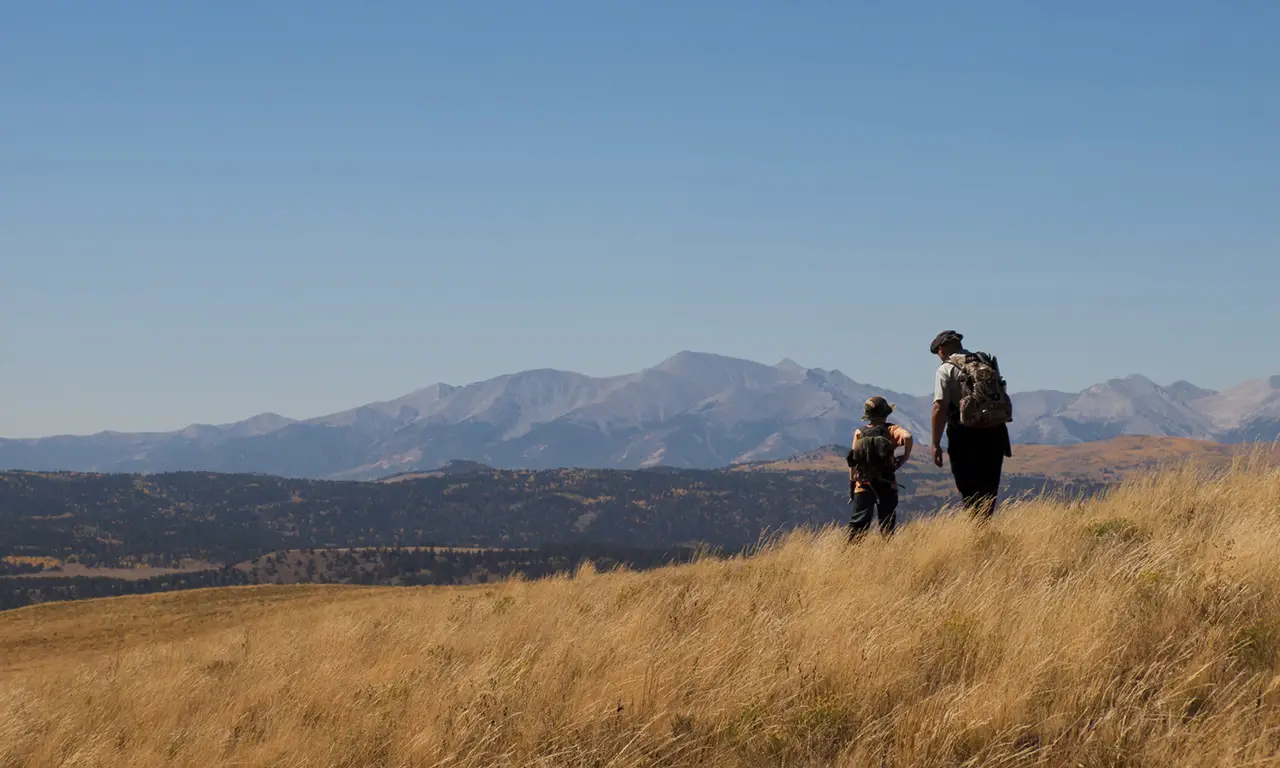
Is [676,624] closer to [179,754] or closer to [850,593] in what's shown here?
[850,593]

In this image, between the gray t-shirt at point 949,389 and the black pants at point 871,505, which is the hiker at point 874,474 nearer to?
the black pants at point 871,505

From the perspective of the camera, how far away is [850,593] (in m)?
8.50

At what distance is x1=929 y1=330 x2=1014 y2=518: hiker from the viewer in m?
11.0

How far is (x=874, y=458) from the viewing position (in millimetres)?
12352

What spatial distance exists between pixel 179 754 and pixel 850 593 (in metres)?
5.14

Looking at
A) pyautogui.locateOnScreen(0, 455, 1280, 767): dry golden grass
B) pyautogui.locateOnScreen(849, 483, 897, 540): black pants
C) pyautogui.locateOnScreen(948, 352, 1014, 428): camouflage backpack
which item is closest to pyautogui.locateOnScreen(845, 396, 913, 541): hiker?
pyautogui.locateOnScreen(849, 483, 897, 540): black pants

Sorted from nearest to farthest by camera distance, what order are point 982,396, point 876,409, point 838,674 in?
point 838,674, point 982,396, point 876,409

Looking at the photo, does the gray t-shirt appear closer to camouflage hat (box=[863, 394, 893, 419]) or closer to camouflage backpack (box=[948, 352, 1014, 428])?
camouflage backpack (box=[948, 352, 1014, 428])

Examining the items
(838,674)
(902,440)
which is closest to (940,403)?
(902,440)

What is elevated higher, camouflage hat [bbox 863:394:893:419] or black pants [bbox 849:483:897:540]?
camouflage hat [bbox 863:394:893:419]

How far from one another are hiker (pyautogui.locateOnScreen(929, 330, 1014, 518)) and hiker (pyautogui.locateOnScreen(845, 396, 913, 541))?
78cm

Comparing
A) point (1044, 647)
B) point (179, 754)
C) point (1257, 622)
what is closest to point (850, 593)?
point (1044, 647)

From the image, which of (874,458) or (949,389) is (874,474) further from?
(949,389)

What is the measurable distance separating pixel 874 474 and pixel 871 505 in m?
0.42
